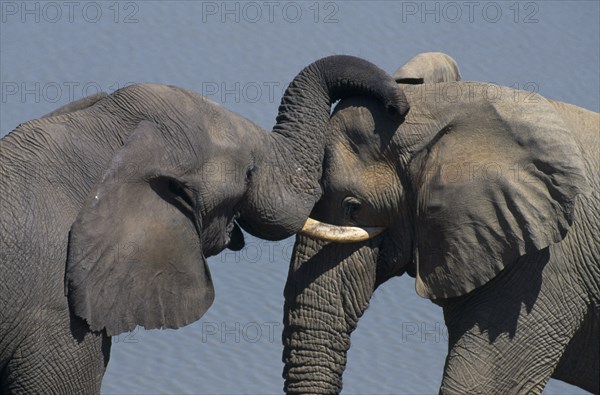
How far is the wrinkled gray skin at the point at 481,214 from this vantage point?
6.68 m

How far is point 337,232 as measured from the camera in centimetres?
684

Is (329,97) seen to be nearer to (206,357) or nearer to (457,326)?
(457,326)

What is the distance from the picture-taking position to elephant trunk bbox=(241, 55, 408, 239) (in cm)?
638

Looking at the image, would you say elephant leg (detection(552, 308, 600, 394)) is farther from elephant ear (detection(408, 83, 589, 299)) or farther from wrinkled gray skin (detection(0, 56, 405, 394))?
wrinkled gray skin (detection(0, 56, 405, 394))

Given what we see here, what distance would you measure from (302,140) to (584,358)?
4.84 ft

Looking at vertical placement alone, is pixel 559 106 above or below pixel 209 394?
above

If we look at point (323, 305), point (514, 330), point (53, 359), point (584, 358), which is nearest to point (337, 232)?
point (323, 305)

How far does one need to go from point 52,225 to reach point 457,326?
1745 mm

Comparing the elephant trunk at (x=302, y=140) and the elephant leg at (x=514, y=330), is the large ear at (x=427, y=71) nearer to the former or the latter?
the elephant trunk at (x=302, y=140)

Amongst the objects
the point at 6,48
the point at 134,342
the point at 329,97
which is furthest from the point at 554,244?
the point at 6,48

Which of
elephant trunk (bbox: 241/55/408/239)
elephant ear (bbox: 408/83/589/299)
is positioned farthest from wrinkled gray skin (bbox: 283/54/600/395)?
elephant trunk (bbox: 241/55/408/239)

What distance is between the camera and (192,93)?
6.19 m

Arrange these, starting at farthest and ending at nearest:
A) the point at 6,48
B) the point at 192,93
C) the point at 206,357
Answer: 1. the point at 6,48
2. the point at 206,357
3. the point at 192,93

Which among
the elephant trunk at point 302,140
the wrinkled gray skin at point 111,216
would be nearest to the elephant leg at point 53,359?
the wrinkled gray skin at point 111,216
